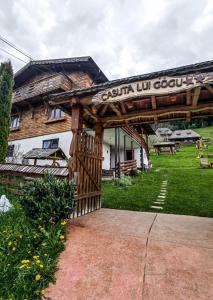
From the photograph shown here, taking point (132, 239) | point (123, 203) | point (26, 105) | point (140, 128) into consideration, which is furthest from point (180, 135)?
point (132, 239)

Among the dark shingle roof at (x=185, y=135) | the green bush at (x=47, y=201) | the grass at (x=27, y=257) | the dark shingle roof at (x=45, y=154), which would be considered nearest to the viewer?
the grass at (x=27, y=257)

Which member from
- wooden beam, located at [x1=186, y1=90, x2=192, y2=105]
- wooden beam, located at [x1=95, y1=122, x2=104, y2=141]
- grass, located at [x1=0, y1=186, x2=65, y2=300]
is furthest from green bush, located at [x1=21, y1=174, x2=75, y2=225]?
wooden beam, located at [x1=186, y1=90, x2=192, y2=105]

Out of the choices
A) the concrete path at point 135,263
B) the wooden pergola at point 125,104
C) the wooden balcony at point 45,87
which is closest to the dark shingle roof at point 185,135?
the wooden balcony at point 45,87

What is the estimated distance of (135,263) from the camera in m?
2.57

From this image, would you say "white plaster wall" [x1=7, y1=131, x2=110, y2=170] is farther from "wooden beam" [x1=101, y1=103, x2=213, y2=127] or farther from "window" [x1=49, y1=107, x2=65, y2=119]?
"wooden beam" [x1=101, y1=103, x2=213, y2=127]

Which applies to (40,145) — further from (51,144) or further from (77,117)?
(77,117)

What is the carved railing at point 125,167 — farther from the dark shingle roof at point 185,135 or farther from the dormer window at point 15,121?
the dark shingle roof at point 185,135

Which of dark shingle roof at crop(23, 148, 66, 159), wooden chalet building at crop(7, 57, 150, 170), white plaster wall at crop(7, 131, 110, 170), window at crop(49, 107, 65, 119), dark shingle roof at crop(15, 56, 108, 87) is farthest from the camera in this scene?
window at crop(49, 107, 65, 119)

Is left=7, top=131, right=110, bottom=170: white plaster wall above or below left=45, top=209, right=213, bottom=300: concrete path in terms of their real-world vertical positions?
above

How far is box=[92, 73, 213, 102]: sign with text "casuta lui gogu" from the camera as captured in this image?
11.3 ft

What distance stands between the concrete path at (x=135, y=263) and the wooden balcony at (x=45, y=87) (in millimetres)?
10071

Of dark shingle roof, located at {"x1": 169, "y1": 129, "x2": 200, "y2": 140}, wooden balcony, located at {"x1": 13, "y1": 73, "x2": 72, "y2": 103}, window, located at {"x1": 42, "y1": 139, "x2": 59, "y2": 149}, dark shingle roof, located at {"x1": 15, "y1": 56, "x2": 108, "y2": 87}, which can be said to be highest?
dark shingle roof, located at {"x1": 169, "y1": 129, "x2": 200, "y2": 140}

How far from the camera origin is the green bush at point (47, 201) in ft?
11.2

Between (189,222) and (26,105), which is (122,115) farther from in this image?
(26,105)
